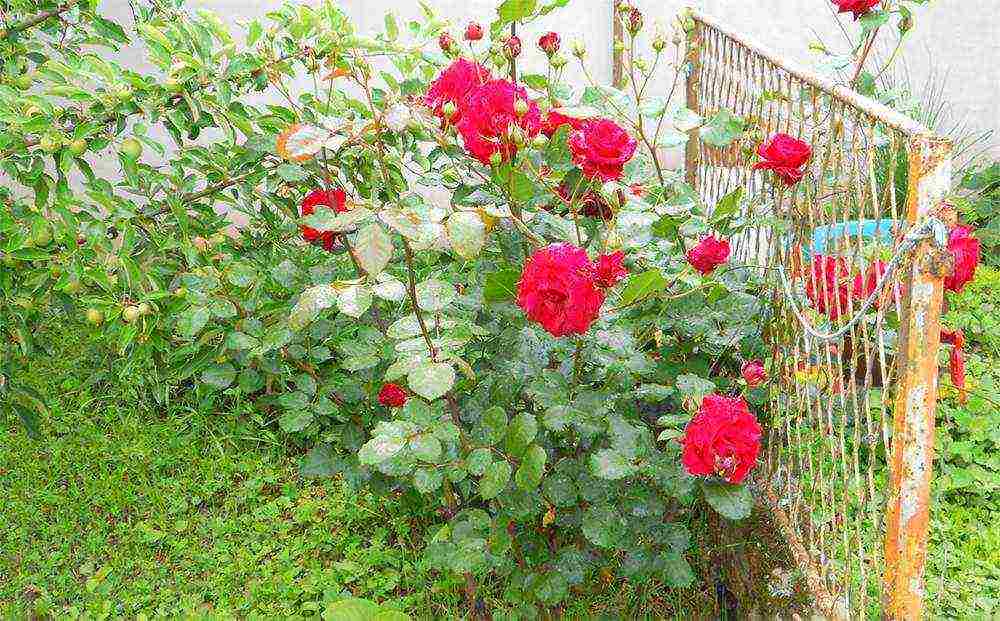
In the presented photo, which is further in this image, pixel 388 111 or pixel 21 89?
pixel 21 89

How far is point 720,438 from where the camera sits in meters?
1.50

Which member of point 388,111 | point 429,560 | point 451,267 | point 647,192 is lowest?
point 429,560

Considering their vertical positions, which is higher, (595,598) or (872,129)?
(872,129)

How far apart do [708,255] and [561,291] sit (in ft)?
1.21

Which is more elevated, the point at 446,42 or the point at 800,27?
the point at 446,42

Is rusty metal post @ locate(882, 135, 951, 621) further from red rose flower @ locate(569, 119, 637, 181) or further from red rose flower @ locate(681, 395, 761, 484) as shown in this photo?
red rose flower @ locate(569, 119, 637, 181)

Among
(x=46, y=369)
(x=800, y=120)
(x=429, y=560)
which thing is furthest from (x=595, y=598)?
(x=46, y=369)

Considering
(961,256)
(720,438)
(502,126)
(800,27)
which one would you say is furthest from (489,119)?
(800,27)

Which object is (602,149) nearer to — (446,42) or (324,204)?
(446,42)

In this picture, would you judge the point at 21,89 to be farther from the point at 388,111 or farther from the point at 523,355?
the point at 523,355

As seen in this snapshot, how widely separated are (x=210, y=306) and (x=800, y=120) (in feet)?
4.17

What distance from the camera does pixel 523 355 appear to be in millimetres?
1762

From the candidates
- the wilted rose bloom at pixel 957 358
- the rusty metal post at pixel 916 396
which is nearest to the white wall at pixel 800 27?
the wilted rose bloom at pixel 957 358

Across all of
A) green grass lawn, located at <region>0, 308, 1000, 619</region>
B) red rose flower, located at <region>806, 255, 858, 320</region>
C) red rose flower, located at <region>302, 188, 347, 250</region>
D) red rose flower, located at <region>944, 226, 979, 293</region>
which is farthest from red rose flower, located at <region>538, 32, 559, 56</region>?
green grass lawn, located at <region>0, 308, 1000, 619</region>
